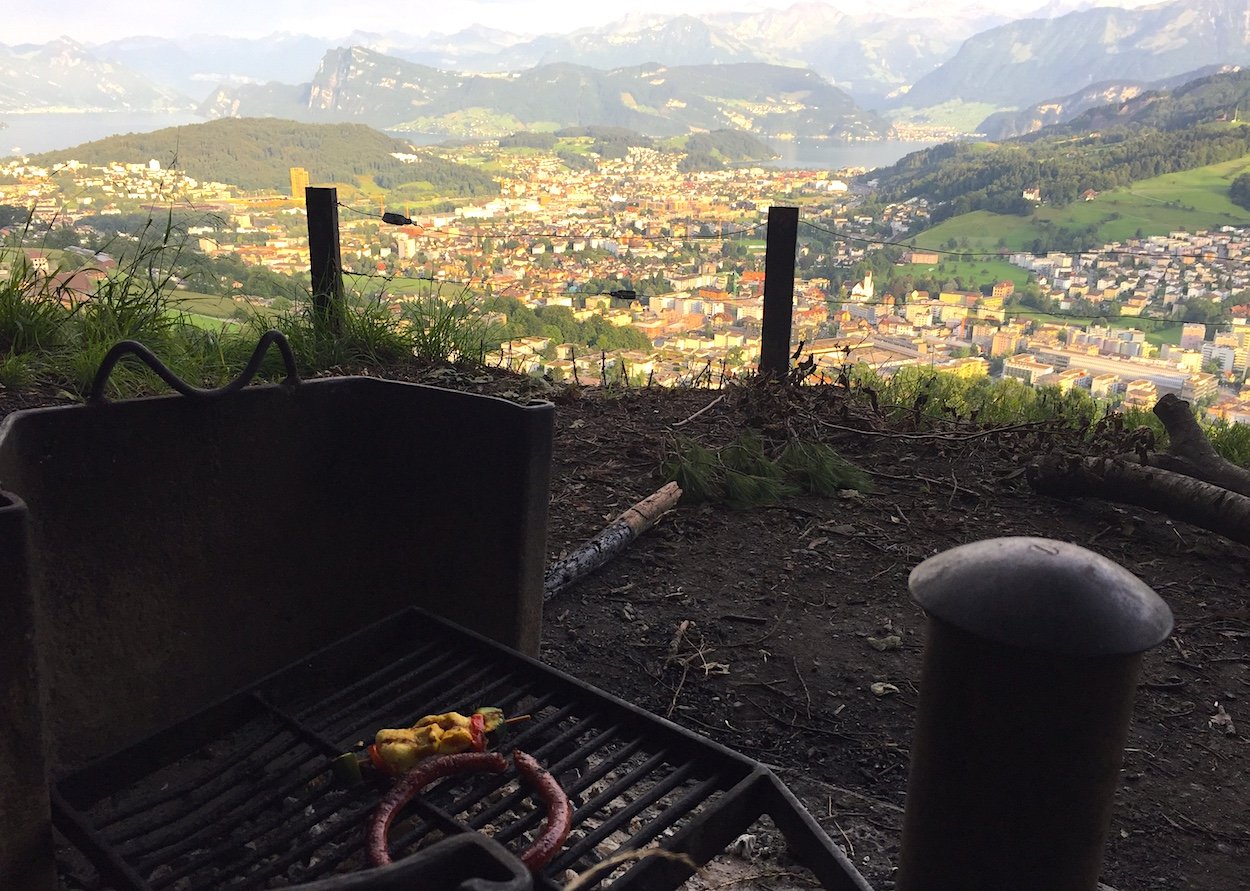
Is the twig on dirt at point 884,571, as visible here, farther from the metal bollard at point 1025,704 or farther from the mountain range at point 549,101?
the mountain range at point 549,101

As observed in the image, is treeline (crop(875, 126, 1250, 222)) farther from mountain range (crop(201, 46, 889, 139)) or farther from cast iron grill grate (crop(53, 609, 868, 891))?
mountain range (crop(201, 46, 889, 139))

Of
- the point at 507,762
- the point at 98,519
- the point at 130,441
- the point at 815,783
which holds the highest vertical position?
the point at 130,441

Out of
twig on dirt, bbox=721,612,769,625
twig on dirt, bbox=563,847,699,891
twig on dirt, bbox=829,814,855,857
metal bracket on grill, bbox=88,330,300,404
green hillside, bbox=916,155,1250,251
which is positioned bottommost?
twig on dirt, bbox=829,814,855,857

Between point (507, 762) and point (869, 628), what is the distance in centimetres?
187

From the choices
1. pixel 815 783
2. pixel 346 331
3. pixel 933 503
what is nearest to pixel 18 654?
pixel 815 783

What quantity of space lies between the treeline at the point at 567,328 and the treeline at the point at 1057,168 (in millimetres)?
8509

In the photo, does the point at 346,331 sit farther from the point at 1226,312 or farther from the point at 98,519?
the point at 1226,312

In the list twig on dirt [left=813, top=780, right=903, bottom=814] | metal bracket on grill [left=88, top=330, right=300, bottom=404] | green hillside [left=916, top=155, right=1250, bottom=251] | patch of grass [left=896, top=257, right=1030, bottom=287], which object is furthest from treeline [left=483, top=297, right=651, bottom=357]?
green hillside [left=916, top=155, right=1250, bottom=251]

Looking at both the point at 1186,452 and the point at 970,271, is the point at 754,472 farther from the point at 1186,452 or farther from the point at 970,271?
the point at 970,271

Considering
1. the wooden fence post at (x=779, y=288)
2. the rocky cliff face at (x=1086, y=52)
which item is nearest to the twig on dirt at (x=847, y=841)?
the wooden fence post at (x=779, y=288)

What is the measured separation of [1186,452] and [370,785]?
4010 mm

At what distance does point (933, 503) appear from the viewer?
4223mm

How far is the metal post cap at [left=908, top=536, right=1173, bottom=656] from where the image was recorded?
4.44 ft

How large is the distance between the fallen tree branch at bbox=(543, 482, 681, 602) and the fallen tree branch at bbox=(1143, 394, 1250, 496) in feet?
7.57
